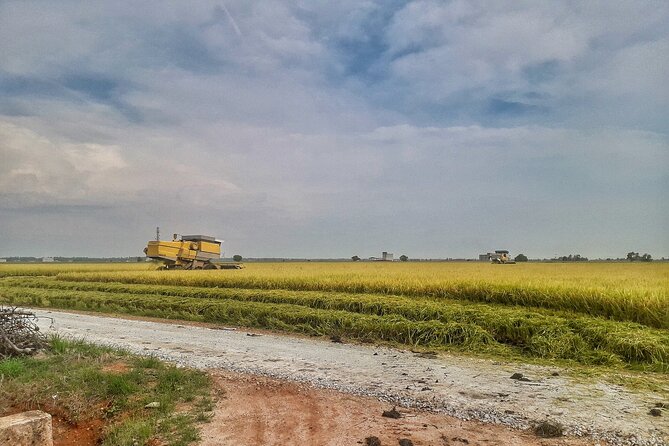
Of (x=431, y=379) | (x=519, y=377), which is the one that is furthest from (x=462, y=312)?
(x=431, y=379)

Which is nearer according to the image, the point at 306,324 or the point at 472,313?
the point at 472,313

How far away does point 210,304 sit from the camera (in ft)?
60.4

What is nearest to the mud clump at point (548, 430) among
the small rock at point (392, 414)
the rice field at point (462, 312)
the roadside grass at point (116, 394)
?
the small rock at point (392, 414)

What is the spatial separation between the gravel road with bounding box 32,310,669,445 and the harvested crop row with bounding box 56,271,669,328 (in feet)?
14.2

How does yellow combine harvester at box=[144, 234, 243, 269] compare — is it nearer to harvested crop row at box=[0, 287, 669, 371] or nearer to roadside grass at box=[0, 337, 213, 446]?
harvested crop row at box=[0, 287, 669, 371]

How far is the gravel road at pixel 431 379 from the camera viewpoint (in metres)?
6.30

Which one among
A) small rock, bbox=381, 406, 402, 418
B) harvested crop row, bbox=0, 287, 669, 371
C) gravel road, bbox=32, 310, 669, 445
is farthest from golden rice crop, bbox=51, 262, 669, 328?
small rock, bbox=381, 406, 402, 418

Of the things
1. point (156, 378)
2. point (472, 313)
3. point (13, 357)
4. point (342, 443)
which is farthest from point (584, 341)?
point (13, 357)

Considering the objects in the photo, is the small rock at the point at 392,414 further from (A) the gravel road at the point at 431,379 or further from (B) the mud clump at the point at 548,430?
(B) the mud clump at the point at 548,430

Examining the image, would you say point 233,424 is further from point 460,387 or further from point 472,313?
point 472,313

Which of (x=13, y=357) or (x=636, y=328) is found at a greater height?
(x=636, y=328)

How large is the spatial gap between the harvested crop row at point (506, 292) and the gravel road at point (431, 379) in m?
4.31

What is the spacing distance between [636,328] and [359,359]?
6.76 metres

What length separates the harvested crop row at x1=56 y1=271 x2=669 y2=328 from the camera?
12023 millimetres
